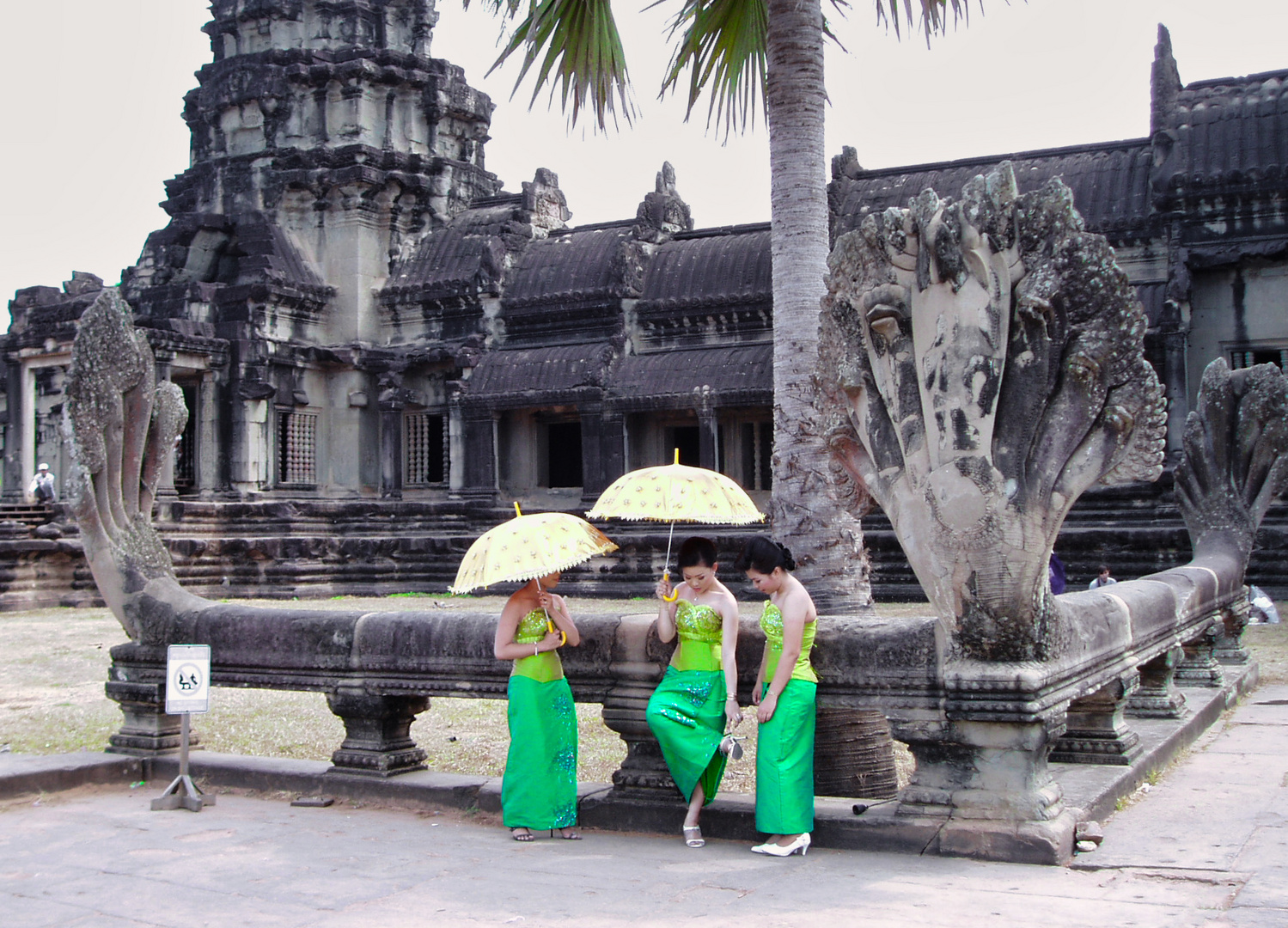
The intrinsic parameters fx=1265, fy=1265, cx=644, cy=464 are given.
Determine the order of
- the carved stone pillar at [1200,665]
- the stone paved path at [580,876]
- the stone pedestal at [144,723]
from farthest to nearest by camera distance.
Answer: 1. the carved stone pillar at [1200,665]
2. the stone pedestal at [144,723]
3. the stone paved path at [580,876]

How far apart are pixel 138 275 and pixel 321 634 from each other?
70.6ft

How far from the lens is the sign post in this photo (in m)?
6.09

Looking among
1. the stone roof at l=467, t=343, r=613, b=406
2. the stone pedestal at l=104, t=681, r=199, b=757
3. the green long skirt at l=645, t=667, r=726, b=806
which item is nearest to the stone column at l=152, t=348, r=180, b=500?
the stone roof at l=467, t=343, r=613, b=406

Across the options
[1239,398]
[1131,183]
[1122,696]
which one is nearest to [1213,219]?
[1131,183]

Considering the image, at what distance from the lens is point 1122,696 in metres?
5.96

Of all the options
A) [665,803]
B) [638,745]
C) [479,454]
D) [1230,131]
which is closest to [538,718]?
[638,745]

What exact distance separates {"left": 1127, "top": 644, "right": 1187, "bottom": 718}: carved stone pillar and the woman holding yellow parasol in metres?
3.63

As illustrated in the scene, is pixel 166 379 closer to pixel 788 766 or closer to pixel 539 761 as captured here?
pixel 539 761

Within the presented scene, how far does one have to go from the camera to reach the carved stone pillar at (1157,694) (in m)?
7.30

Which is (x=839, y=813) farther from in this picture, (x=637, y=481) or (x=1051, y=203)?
(x=1051, y=203)

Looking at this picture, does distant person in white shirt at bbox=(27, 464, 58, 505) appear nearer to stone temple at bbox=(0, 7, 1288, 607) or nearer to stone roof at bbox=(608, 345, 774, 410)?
stone temple at bbox=(0, 7, 1288, 607)

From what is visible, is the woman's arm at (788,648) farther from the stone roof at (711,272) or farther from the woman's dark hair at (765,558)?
the stone roof at (711,272)

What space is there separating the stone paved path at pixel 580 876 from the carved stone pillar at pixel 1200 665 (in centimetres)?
300

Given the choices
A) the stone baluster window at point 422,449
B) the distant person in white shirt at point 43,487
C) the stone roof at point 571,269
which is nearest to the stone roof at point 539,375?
the stone roof at point 571,269
